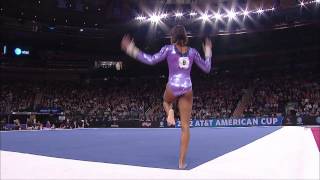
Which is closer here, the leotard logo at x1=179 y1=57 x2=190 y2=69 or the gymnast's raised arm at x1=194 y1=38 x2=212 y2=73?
the leotard logo at x1=179 y1=57 x2=190 y2=69

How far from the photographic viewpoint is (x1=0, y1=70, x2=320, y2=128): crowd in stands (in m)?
26.7

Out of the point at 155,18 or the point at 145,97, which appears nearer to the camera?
the point at 155,18

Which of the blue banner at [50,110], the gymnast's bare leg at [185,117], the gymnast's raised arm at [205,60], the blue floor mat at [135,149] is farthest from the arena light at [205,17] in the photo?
the gymnast's bare leg at [185,117]

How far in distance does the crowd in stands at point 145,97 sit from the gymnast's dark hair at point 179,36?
20229 millimetres

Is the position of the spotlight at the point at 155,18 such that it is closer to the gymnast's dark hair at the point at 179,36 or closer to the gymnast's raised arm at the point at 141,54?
the gymnast's raised arm at the point at 141,54

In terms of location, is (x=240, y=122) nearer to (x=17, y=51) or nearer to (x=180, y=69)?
(x=180, y=69)

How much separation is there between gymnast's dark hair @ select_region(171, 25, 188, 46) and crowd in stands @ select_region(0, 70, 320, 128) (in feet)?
66.4

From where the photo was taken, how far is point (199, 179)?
3461 millimetres

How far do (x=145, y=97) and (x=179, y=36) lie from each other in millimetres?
28639

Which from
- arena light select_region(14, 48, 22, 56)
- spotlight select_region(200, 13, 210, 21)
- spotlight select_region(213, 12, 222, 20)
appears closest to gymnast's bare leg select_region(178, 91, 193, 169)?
spotlight select_region(213, 12, 222, 20)

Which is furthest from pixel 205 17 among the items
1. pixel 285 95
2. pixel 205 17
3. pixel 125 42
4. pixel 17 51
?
pixel 125 42

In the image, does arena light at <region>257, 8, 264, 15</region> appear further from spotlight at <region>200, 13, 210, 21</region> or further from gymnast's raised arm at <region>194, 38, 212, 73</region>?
gymnast's raised arm at <region>194, 38, 212, 73</region>

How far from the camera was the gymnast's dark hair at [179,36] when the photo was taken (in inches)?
179

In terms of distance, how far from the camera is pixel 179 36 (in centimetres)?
456
